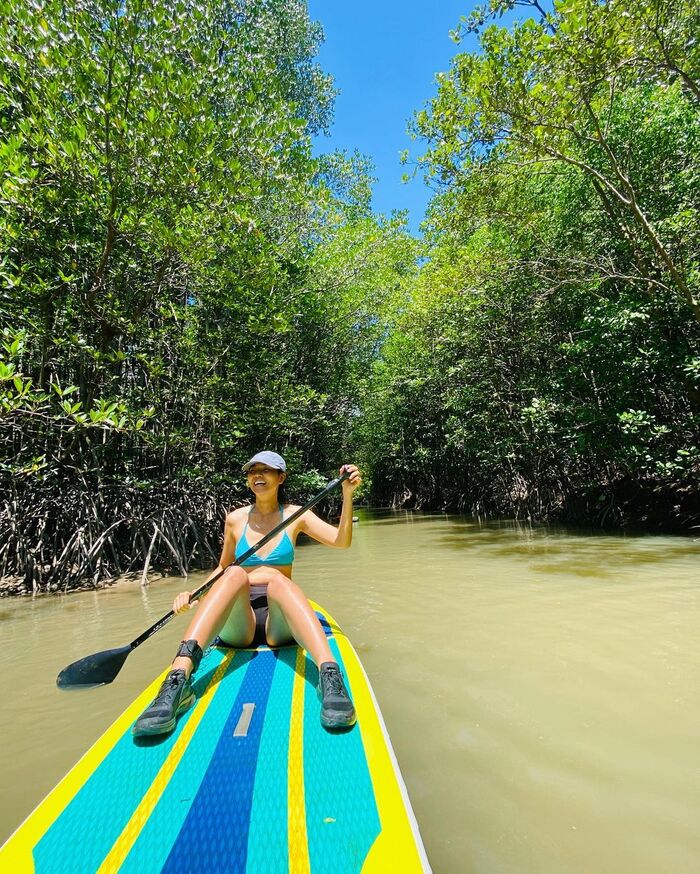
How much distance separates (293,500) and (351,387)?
13.9ft

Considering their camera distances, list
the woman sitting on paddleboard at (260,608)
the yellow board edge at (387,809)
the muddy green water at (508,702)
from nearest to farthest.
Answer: the yellow board edge at (387,809)
the muddy green water at (508,702)
the woman sitting on paddleboard at (260,608)

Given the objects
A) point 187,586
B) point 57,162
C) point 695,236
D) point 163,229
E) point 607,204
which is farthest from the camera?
point 607,204

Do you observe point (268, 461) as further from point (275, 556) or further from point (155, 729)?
point (155, 729)

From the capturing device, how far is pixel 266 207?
381 inches

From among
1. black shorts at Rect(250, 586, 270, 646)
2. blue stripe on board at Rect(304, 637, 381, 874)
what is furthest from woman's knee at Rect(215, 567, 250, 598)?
blue stripe on board at Rect(304, 637, 381, 874)

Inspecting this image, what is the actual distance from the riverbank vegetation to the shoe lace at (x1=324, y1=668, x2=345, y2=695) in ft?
11.9

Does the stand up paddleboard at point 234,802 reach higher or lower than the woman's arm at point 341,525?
lower

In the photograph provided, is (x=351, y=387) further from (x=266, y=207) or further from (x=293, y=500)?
(x=266, y=207)

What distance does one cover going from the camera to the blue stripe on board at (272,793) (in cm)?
116

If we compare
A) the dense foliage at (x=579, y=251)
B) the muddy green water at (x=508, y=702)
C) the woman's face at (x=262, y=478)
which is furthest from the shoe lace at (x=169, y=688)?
the dense foliage at (x=579, y=251)

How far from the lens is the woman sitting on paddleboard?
184cm

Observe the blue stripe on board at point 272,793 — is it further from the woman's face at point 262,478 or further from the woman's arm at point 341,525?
the woman's face at point 262,478

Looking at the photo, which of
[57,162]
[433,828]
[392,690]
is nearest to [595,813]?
[433,828]

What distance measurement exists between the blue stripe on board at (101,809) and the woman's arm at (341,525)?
1313 millimetres
